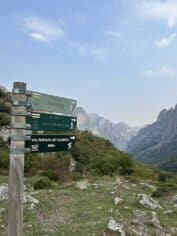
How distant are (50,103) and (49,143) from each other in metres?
0.81

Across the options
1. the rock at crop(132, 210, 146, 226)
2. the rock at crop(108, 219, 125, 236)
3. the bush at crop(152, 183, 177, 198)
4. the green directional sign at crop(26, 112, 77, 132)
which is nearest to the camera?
the green directional sign at crop(26, 112, 77, 132)

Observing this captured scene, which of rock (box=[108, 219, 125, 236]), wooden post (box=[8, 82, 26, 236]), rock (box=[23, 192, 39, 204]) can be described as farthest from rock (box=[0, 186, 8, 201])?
wooden post (box=[8, 82, 26, 236])

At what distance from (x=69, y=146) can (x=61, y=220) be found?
27.8ft

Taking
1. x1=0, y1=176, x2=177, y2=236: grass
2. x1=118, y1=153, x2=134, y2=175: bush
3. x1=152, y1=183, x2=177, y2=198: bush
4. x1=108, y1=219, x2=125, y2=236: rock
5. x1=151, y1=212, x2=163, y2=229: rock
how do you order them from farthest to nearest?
x1=118, y1=153, x2=134, y2=175: bush
x1=152, y1=183, x2=177, y2=198: bush
x1=151, y1=212, x2=163, y2=229: rock
x1=0, y1=176, x2=177, y2=236: grass
x1=108, y1=219, x2=125, y2=236: rock

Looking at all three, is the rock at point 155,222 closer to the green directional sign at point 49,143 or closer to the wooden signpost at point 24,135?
the green directional sign at point 49,143

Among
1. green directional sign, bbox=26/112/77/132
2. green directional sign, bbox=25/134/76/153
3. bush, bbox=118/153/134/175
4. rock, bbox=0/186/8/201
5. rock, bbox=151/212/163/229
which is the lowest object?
rock, bbox=151/212/163/229

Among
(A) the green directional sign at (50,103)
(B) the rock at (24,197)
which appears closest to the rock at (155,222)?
(B) the rock at (24,197)

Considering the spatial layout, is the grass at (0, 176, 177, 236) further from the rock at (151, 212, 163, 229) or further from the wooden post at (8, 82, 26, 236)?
the wooden post at (8, 82, 26, 236)

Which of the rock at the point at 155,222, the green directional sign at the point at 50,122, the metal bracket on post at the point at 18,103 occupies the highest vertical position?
the metal bracket on post at the point at 18,103

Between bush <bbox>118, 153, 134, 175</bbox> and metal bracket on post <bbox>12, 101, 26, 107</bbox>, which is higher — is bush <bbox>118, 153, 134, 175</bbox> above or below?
below

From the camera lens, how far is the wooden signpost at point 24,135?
307 inches

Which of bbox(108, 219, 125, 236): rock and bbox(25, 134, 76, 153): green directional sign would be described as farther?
bbox(108, 219, 125, 236): rock

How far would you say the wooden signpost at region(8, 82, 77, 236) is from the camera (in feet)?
25.5

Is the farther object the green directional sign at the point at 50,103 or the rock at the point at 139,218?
the rock at the point at 139,218
